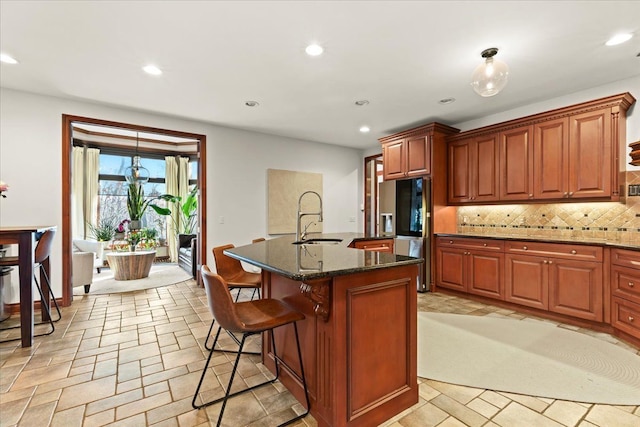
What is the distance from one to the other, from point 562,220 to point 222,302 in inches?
159

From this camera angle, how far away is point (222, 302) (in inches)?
59.8

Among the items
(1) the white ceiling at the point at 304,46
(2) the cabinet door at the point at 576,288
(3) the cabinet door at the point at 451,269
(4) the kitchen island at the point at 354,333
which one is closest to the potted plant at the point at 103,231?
(1) the white ceiling at the point at 304,46

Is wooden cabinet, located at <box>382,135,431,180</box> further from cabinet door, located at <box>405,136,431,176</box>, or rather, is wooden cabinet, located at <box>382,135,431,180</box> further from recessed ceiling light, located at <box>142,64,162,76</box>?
recessed ceiling light, located at <box>142,64,162,76</box>

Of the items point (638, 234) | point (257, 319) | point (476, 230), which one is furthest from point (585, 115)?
point (257, 319)

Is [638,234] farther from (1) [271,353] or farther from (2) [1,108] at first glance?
(2) [1,108]

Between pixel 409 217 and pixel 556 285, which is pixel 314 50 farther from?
pixel 556 285

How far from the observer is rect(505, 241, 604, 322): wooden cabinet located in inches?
116

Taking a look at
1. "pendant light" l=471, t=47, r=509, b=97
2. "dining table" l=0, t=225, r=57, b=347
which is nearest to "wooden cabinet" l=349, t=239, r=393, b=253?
"pendant light" l=471, t=47, r=509, b=97

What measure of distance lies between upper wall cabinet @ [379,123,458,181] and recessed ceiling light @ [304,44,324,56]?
233 centimetres

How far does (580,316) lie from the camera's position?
3.03 metres

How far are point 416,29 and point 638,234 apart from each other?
10.1 ft

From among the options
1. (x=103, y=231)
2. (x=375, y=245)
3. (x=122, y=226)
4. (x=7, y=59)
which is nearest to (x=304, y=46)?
(x=375, y=245)

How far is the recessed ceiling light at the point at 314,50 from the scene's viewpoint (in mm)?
2504

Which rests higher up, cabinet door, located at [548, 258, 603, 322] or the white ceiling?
the white ceiling
